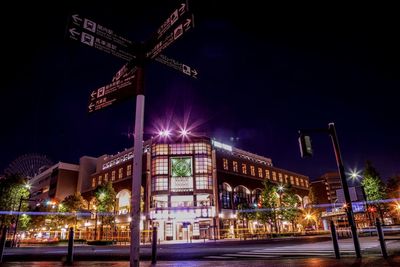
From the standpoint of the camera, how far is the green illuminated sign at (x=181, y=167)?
2005 inches

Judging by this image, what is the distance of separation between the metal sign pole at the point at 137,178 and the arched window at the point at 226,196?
4815cm

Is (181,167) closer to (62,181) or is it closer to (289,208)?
(289,208)

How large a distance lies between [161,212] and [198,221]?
6592mm

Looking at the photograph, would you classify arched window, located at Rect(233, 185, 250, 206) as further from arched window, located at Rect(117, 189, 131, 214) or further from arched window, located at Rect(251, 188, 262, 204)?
arched window, located at Rect(117, 189, 131, 214)

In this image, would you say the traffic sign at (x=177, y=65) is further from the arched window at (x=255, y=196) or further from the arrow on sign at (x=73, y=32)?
the arched window at (x=255, y=196)

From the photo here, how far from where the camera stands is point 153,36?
277 inches

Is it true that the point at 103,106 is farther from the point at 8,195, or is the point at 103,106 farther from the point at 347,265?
the point at 8,195

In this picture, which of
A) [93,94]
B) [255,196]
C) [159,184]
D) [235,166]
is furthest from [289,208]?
[93,94]

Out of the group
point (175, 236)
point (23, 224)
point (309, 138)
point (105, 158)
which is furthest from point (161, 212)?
point (309, 138)

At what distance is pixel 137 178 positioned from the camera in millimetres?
6125

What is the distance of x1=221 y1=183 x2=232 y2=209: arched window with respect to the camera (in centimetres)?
5321

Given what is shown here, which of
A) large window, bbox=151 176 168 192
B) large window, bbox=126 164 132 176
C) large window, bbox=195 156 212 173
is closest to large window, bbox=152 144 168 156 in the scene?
large window, bbox=151 176 168 192

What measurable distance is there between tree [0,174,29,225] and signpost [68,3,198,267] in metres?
41.0

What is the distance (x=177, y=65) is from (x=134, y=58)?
1279 millimetres
